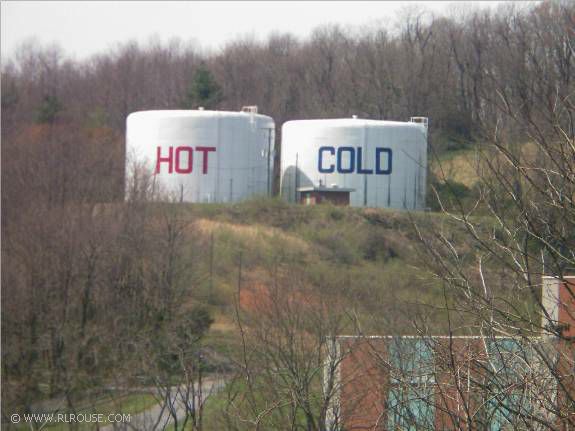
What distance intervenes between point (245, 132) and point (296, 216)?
4572 mm

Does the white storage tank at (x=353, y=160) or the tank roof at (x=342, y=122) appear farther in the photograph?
the white storage tank at (x=353, y=160)

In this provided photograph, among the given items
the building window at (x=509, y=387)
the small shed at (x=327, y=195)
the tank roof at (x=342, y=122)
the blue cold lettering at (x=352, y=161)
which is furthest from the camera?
the small shed at (x=327, y=195)

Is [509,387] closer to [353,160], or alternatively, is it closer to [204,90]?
[353,160]

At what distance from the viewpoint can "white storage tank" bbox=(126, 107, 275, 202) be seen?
40.2 metres

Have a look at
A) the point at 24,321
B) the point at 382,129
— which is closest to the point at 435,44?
the point at 24,321

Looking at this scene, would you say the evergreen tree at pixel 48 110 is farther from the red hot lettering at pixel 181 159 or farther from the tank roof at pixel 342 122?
the tank roof at pixel 342 122

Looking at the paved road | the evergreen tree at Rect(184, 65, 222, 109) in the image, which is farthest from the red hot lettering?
the paved road

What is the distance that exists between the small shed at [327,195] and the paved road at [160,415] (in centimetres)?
2273

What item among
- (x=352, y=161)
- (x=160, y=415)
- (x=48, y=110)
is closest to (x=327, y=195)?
(x=352, y=161)

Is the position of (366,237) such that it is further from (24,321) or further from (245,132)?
(24,321)

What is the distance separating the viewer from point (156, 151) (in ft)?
133

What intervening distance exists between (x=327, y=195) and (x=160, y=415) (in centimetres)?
3064

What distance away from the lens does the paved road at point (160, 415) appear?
10.3 meters

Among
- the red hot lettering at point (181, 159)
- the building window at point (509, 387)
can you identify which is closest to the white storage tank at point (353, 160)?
the red hot lettering at point (181, 159)
